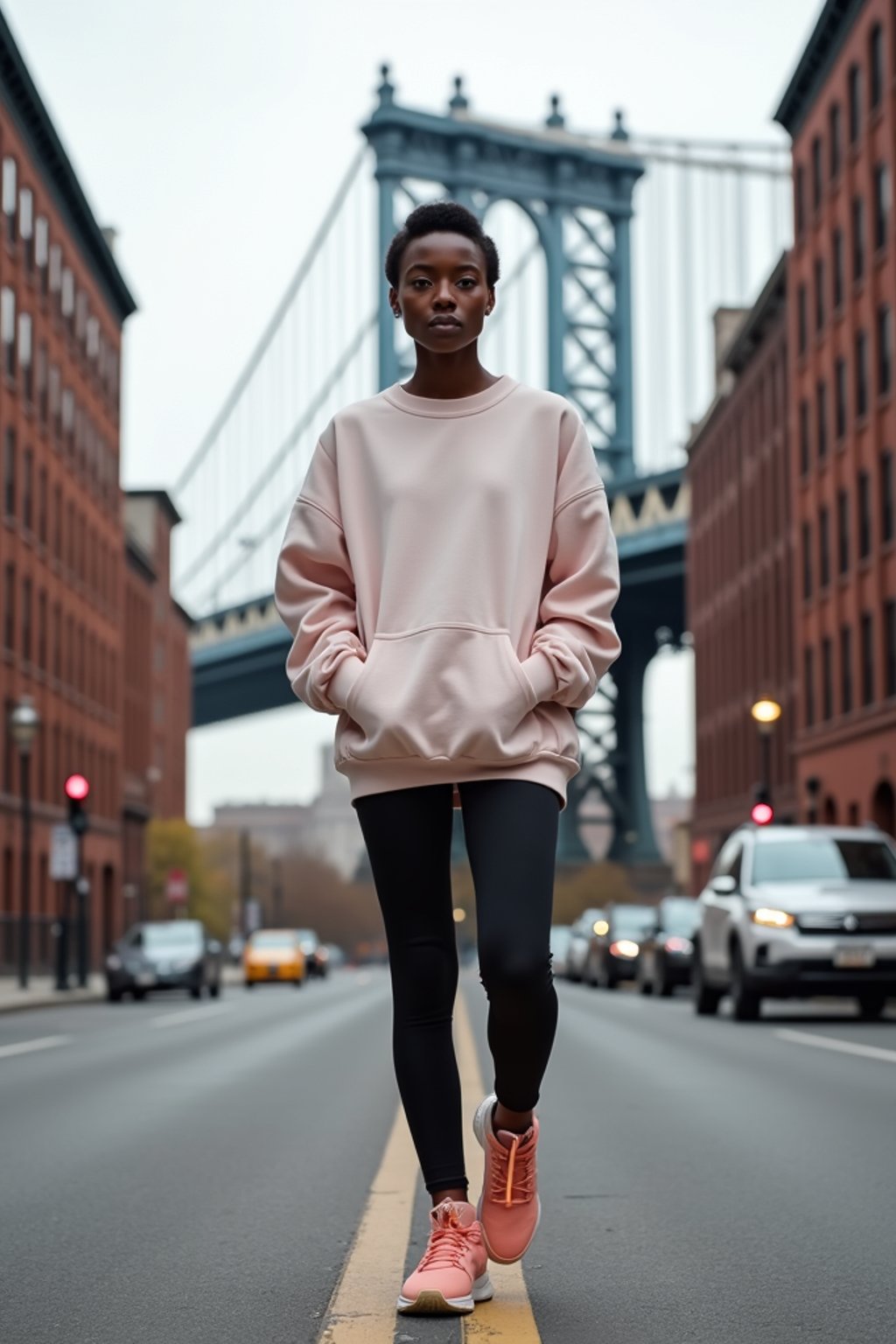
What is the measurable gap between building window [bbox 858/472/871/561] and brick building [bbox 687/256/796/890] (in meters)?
9.71

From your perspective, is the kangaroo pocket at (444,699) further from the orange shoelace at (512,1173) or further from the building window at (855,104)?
the building window at (855,104)

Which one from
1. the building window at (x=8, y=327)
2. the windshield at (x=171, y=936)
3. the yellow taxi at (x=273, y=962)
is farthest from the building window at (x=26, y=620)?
the windshield at (x=171, y=936)

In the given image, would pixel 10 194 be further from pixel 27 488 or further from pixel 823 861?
pixel 823 861

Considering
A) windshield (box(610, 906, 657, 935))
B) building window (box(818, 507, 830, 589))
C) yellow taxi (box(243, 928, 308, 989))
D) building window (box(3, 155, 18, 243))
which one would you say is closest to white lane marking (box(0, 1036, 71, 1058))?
windshield (box(610, 906, 657, 935))

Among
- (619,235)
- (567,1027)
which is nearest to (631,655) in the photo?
(619,235)

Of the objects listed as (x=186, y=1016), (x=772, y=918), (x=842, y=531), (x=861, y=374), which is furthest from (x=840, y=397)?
(x=772, y=918)

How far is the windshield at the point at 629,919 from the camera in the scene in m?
34.8

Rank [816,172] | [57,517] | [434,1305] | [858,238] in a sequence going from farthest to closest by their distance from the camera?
[57,517] < [816,172] < [858,238] < [434,1305]

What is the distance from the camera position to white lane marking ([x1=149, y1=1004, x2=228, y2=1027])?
21034 mm

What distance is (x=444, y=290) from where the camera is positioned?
176 inches

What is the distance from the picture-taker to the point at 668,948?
1104 inches

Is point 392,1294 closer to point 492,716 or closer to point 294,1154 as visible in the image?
point 492,716

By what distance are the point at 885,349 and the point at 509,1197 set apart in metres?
40.6

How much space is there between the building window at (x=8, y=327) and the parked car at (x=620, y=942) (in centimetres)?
2043
